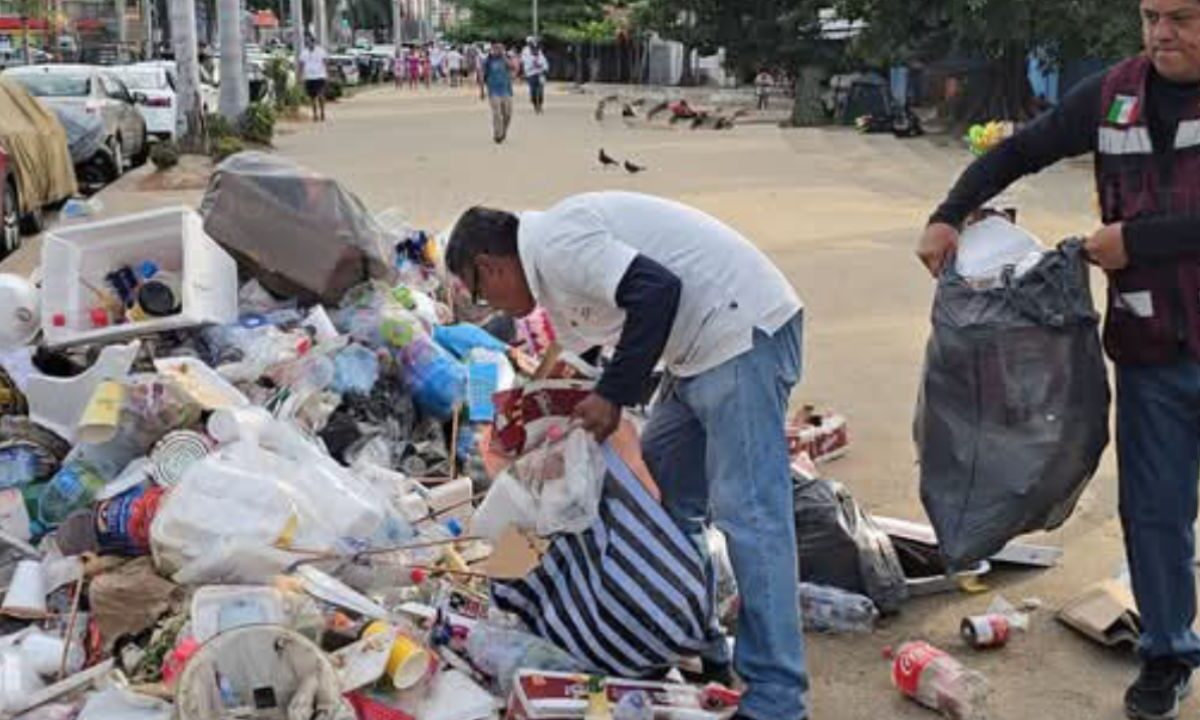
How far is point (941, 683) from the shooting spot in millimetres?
3783

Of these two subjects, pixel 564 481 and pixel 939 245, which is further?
pixel 939 245

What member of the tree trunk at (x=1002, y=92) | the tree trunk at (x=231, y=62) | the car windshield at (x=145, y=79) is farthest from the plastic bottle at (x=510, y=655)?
the tree trunk at (x=1002, y=92)

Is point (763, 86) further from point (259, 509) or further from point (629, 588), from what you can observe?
point (629, 588)

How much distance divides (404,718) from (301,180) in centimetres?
320

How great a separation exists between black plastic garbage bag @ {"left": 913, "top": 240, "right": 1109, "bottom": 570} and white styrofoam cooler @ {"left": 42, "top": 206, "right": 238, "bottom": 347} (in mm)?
3000

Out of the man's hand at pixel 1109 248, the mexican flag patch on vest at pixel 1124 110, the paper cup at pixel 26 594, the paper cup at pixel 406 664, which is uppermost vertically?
the mexican flag patch on vest at pixel 1124 110

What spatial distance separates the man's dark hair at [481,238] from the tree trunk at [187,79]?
55.4ft

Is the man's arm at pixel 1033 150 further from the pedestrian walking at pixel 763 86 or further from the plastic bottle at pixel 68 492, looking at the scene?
the pedestrian walking at pixel 763 86

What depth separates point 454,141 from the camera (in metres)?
24.6

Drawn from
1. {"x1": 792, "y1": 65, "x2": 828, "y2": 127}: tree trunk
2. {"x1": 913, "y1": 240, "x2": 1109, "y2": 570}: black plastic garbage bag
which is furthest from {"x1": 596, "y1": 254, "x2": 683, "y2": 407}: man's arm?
{"x1": 792, "y1": 65, "x2": 828, "y2": 127}: tree trunk

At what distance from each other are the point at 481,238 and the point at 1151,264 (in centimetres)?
159

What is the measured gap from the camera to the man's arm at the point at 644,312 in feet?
10.2

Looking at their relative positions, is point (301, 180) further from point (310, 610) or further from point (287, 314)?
point (310, 610)

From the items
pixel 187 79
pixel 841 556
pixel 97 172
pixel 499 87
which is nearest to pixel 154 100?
pixel 187 79
